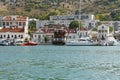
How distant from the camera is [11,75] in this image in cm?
4066

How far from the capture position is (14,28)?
172m

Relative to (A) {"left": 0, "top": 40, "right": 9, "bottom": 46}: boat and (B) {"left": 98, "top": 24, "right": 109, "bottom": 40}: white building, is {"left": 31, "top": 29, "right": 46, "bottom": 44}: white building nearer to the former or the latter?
(B) {"left": 98, "top": 24, "right": 109, "bottom": 40}: white building

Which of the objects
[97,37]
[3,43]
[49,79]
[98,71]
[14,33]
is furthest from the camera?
[97,37]

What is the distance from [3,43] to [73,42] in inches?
853

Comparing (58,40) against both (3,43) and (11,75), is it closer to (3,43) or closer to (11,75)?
(3,43)

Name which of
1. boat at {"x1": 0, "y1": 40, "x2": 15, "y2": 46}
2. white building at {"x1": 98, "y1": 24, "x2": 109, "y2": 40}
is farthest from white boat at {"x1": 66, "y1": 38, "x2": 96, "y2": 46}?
white building at {"x1": 98, "y1": 24, "x2": 109, "y2": 40}

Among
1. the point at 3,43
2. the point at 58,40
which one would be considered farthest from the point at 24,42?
the point at 58,40

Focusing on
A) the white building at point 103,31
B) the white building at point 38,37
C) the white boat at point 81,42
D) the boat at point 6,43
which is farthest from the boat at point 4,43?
the white building at point 103,31

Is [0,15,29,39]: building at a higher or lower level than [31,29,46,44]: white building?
higher

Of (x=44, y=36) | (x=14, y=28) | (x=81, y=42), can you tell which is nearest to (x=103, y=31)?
(x=44, y=36)

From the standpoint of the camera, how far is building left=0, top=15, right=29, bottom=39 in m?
167

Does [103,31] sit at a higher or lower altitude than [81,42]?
higher

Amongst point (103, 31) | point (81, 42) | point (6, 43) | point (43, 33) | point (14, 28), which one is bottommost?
point (81, 42)

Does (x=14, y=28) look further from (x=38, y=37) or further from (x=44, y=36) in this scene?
(x=44, y=36)
